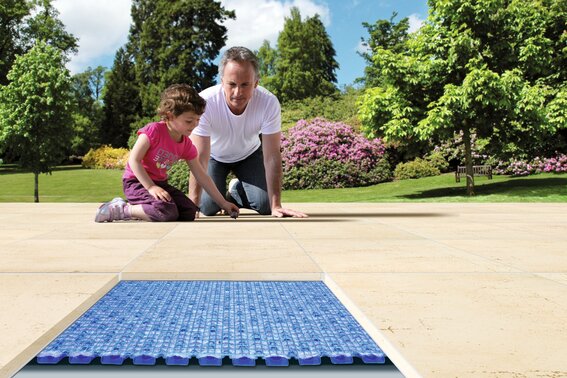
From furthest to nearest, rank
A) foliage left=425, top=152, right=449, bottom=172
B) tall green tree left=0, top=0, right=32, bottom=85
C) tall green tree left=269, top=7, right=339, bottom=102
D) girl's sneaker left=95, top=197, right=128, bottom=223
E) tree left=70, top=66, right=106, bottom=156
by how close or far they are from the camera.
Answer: tall green tree left=269, top=7, right=339, bottom=102 → tree left=70, top=66, right=106, bottom=156 → tall green tree left=0, top=0, right=32, bottom=85 → foliage left=425, top=152, right=449, bottom=172 → girl's sneaker left=95, top=197, right=128, bottom=223

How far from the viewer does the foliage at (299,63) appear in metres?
40.9

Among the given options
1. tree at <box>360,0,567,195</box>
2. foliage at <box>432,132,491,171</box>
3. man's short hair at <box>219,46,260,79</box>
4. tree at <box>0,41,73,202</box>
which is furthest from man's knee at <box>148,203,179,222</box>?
foliage at <box>432,132,491,171</box>

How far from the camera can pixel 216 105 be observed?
215 inches

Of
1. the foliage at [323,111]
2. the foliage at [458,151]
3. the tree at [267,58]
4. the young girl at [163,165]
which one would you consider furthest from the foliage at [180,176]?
the tree at [267,58]

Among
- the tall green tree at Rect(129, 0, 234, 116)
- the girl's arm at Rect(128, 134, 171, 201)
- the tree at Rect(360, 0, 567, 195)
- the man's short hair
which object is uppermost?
the tall green tree at Rect(129, 0, 234, 116)

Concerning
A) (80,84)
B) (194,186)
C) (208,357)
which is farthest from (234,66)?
(80,84)

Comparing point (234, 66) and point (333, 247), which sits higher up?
point (234, 66)

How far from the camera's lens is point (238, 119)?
5531mm

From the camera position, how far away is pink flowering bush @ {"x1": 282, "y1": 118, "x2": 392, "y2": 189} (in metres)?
18.8

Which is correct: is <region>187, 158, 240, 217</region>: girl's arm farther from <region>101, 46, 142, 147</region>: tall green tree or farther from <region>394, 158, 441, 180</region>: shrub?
<region>101, 46, 142, 147</region>: tall green tree

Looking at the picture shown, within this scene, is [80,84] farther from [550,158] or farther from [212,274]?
[212,274]

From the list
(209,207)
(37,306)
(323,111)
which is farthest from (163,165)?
(323,111)

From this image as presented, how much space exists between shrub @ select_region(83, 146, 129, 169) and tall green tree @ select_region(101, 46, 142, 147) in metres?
5.08

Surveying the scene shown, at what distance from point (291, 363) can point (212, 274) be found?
1.01m
